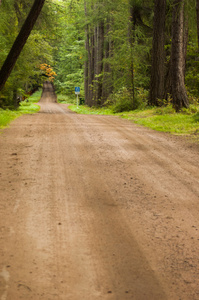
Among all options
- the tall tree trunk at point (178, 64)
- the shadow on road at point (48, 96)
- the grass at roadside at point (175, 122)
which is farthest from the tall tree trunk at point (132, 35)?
the shadow on road at point (48, 96)

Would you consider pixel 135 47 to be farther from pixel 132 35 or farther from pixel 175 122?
pixel 175 122

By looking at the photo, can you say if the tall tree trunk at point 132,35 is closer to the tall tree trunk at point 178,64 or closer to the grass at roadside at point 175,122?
the tall tree trunk at point 178,64

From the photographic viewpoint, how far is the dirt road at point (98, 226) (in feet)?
9.82

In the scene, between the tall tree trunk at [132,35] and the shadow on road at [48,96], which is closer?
the tall tree trunk at [132,35]

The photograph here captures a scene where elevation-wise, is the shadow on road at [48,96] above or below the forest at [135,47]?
below

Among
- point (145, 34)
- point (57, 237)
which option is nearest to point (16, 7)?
point (145, 34)

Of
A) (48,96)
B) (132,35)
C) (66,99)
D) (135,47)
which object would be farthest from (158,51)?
(48,96)

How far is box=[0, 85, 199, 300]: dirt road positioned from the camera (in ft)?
9.82

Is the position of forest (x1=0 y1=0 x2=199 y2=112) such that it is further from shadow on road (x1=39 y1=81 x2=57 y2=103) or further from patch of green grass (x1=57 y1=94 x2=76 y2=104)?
shadow on road (x1=39 y1=81 x2=57 y2=103)

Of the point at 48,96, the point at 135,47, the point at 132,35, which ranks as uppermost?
the point at 132,35

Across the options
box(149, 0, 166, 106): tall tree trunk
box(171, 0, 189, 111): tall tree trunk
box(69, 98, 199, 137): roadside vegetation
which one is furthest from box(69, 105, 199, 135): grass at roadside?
box(149, 0, 166, 106): tall tree trunk

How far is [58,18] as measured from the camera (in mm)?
17625

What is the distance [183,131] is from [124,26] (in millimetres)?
15540

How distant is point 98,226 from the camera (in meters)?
4.13
